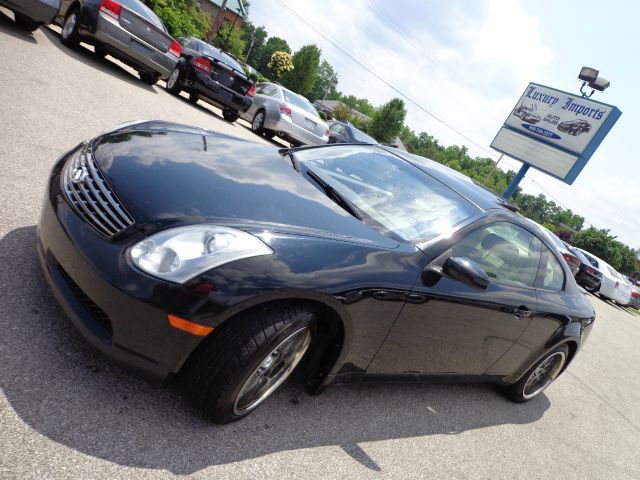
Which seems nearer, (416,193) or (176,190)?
(176,190)

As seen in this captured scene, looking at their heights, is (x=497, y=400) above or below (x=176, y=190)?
below

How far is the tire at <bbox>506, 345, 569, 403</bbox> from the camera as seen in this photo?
386 centimetres

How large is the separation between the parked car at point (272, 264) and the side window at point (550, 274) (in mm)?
165

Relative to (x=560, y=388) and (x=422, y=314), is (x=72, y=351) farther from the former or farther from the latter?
(x=560, y=388)

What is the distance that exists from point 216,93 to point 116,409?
934 cm

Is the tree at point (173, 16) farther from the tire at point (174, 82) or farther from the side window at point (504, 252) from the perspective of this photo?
the side window at point (504, 252)

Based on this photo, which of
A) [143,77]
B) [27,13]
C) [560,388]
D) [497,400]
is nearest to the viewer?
[497,400]

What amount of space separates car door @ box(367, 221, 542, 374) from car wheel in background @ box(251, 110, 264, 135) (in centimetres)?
954

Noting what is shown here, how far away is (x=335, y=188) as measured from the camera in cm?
280

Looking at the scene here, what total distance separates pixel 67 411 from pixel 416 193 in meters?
2.24

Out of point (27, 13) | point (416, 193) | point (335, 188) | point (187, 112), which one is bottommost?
point (187, 112)

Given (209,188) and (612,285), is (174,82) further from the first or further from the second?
(612,285)

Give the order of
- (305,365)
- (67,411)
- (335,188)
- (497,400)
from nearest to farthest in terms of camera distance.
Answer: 1. (67,411)
2. (305,365)
3. (335,188)
4. (497,400)

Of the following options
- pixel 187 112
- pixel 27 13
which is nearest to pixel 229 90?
pixel 187 112
